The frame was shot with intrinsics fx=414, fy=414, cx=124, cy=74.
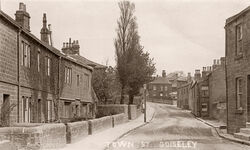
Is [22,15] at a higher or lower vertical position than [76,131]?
higher

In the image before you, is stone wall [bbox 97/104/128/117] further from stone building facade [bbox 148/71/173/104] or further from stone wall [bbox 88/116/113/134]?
stone building facade [bbox 148/71/173/104]

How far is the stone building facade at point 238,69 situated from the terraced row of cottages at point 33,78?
1041 cm

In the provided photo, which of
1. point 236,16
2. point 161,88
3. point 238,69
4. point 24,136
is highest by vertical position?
point 236,16

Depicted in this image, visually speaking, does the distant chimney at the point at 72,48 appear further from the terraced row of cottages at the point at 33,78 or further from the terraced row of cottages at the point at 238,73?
the terraced row of cottages at the point at 238,73

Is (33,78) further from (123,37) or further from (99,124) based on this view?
(123,37)

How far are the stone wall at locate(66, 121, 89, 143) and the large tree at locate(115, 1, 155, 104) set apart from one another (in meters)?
26.1

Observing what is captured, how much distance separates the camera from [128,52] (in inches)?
1868

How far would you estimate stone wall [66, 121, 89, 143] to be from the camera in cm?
1739

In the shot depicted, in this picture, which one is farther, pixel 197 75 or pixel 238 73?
pixel 197 75

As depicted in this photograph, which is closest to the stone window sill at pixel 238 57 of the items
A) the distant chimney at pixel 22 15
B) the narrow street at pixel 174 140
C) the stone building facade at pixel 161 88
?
the narrow street at pixel 174 140

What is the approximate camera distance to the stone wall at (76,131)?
17.4 metres

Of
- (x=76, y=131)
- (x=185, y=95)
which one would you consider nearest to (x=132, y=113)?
(x=76, y=131)

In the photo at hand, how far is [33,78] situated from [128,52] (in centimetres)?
2513

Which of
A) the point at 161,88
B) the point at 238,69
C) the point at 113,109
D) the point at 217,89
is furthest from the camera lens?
the point at 161,88
